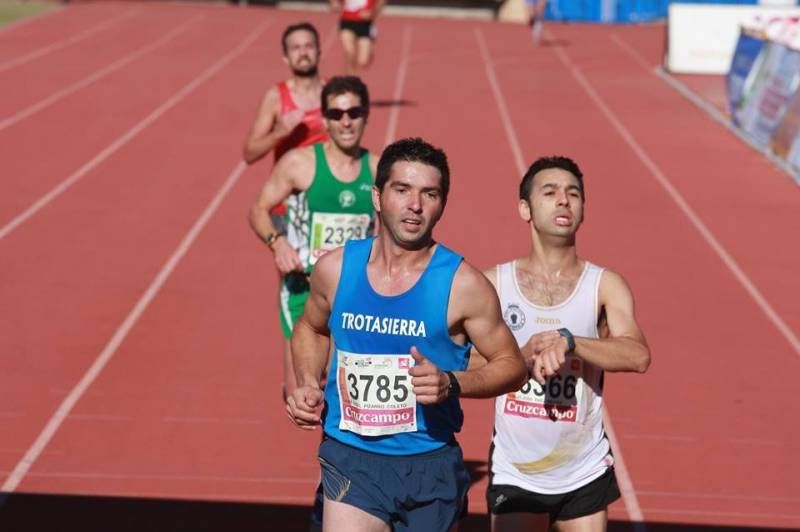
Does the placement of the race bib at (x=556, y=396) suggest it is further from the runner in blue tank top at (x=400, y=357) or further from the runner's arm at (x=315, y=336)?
the runner's arm at (x=315, y=336)

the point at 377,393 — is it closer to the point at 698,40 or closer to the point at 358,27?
the point at 358,27

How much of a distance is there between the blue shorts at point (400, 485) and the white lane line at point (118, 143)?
315 inches

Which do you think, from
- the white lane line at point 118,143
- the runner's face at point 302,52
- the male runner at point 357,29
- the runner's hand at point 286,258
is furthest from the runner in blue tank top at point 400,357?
the male runner at point 357,29

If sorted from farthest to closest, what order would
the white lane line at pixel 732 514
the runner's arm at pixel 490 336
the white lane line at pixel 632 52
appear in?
the white lane line at pixel 632 52, the white lane line at pixel 732 514, the runner's arm at pixel 490 336

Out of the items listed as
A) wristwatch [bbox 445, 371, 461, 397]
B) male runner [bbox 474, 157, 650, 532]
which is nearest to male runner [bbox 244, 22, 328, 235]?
male runner [bbox 474, 157, 650, 532]

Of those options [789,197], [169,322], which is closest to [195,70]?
[789,197]

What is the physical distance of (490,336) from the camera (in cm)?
431

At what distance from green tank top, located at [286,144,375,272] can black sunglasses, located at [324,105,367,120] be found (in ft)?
0.71

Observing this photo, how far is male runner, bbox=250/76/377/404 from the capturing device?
22.1 feet

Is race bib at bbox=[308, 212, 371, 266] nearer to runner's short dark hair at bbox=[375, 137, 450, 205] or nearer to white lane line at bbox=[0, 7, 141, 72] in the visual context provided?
runner's short dark hair at bbox=[375, 137, 450, 205]

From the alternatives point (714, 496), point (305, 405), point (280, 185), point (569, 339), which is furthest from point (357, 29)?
point (305, 405)

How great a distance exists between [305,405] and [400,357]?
30 centimetres

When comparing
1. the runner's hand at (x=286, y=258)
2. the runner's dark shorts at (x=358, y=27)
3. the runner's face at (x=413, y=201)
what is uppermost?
the runner's face at (x=413, y=201)

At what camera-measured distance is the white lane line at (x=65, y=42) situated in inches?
870
